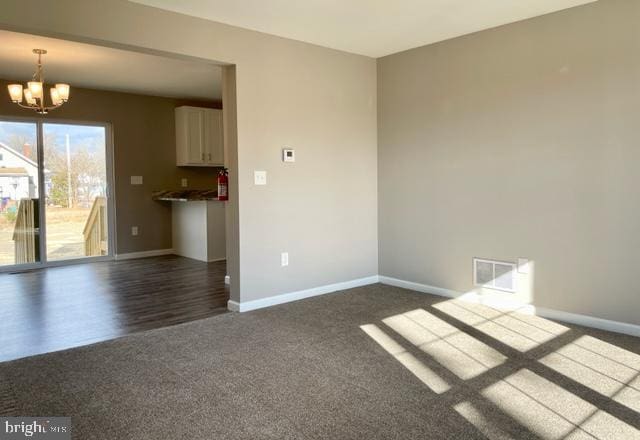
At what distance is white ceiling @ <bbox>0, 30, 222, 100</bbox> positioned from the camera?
4.64m

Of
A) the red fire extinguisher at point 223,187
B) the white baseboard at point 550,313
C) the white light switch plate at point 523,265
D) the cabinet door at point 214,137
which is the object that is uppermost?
the cabinet door at point 214,137

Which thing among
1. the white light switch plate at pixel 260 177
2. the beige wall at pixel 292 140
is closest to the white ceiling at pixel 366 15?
the beige wall at pixel 292 140

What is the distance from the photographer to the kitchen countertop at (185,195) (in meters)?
6.84

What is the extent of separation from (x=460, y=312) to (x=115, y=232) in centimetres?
535

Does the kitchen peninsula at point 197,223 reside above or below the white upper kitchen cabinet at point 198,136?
below

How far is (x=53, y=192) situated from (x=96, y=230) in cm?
81

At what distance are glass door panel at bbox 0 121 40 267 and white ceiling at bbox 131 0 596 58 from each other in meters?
4.05

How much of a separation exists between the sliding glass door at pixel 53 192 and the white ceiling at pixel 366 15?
4028 millimetres

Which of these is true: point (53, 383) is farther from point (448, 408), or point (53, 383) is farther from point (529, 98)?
point (529, 98)

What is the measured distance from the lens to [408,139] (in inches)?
193

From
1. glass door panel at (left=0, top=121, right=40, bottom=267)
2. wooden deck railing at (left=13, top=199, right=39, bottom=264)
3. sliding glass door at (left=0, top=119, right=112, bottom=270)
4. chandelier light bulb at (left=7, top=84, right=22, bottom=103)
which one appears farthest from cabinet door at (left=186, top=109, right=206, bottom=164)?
chandelier light bulb at (left=7, top=84, right=22, bottom=103)

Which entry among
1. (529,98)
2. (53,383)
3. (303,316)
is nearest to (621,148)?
(529,98)

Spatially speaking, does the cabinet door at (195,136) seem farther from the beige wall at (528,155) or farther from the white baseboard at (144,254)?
the beige wall at (528,155)

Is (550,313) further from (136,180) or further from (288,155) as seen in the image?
(136,180)
